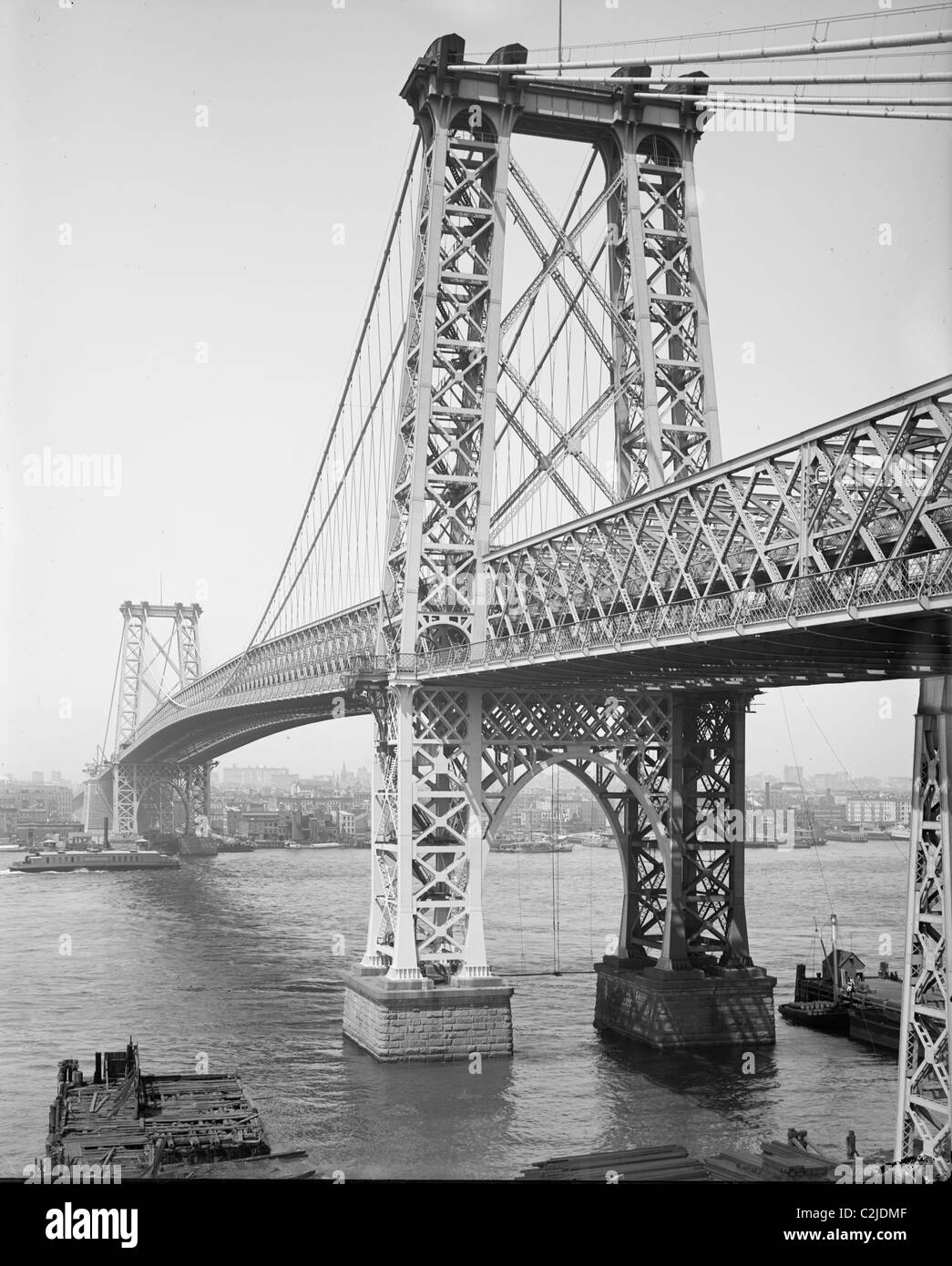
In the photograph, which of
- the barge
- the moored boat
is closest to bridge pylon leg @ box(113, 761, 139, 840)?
the moored boat

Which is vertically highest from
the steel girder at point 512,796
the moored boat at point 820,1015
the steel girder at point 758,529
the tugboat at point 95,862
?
the steel girder at point 758,529

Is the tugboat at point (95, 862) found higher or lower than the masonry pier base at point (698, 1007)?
higher

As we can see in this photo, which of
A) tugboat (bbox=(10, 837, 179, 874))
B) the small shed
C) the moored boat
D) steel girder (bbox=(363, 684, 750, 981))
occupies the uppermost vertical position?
steel girder (bbox=(363, 684, 750, 981))

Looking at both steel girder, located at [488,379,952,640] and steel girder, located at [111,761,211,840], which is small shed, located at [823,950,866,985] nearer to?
steel girder, located at [488,379,952,640]

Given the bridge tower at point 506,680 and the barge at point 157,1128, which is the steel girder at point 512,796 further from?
the barge at point 157,1128

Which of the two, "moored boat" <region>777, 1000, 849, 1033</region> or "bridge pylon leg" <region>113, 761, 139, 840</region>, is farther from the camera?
"bridge pylon leg" <region>113, 761, 139, 840</region>

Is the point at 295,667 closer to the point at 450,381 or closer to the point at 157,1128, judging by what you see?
the point at 450,381

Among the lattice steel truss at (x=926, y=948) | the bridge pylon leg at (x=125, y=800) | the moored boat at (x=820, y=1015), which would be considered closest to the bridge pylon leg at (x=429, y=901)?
the moored boat at (x=820, y=1015)
